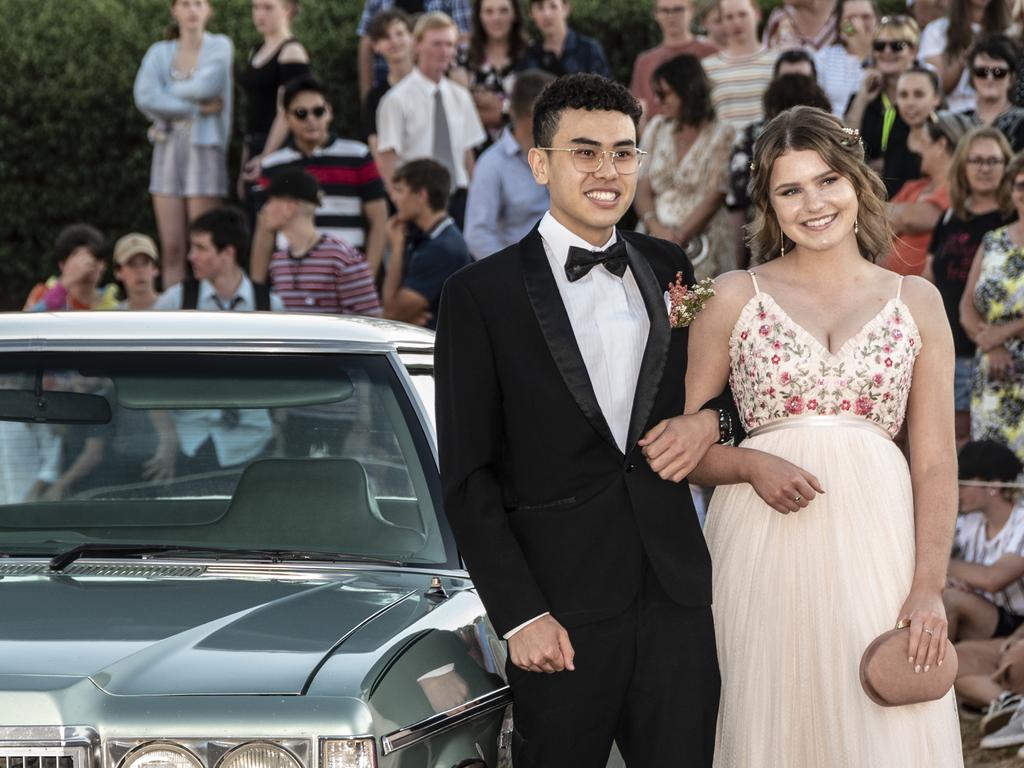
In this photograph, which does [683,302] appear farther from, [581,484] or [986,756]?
[986,756]

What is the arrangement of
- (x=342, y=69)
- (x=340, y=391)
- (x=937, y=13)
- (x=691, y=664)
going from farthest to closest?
(x=342, y=69) → (x=937, y=13) → (x=340, y=391) → (x=691, y=664)

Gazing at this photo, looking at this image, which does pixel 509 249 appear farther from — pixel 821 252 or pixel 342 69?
pixel 342 69

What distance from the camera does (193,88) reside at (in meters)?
10.8

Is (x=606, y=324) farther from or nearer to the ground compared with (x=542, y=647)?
farther from the ground

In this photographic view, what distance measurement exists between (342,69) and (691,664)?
33.1 feet

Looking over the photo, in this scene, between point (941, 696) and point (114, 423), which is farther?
point (114, 423)

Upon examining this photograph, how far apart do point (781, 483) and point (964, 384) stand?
4586mm

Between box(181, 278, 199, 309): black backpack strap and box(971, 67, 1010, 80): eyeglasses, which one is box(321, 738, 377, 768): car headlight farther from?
box(971, 67, 1010, 80): eyeglasses

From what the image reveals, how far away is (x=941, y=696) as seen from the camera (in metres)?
3.44

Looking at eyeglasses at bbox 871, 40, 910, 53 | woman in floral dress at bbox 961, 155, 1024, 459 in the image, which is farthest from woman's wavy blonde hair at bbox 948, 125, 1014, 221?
eyeglasses at bbox 871, 40, 910, 53

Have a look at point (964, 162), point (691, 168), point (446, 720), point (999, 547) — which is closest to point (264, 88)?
point (691, 168)

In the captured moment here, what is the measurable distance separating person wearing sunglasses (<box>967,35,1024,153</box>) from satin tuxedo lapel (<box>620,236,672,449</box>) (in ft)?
17.8

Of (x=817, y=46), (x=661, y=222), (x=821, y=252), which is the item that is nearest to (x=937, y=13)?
(x=817, y=46)

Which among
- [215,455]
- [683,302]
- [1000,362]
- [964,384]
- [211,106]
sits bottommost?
[964,384]
